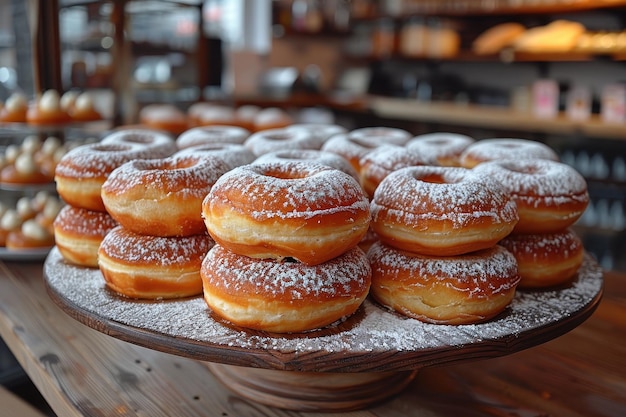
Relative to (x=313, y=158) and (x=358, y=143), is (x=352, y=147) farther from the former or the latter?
(x=313, y=158)

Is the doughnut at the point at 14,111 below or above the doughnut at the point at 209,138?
above

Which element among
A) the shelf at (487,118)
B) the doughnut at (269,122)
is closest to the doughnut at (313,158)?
Answer: the doughnut at (269,122)

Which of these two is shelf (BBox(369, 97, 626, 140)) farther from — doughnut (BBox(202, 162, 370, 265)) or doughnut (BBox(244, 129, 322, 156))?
doughnut (BBox(202, 162, 370, 265))

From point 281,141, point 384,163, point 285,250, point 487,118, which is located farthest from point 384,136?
point 487,118

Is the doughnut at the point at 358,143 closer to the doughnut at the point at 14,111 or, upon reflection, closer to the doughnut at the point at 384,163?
the doughnut at the point at 384,163

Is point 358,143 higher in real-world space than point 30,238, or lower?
higher
